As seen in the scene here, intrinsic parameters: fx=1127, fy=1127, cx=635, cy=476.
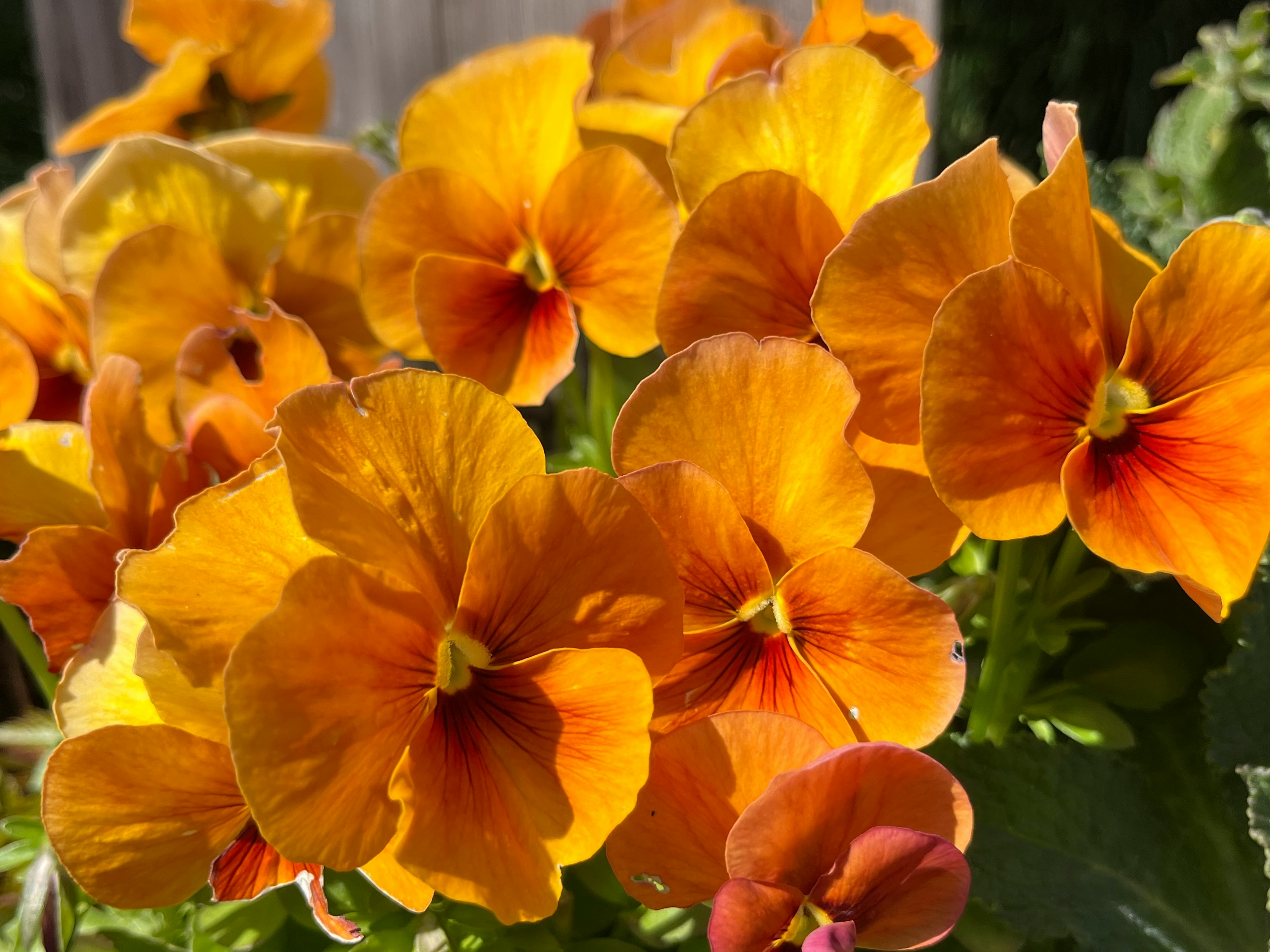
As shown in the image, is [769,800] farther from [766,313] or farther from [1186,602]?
[1186,602]

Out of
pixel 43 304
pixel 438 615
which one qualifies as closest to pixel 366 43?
pixel 43 304

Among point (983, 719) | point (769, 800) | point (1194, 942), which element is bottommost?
point (1194, 942)

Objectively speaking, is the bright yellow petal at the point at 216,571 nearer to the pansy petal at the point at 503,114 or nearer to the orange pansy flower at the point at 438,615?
the orange pansy flower at the point at 438,615

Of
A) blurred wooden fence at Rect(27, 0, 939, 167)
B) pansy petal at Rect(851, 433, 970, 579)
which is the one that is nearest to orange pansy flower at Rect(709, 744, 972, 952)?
pansy petal at Rect(851, 433, 970, 579)

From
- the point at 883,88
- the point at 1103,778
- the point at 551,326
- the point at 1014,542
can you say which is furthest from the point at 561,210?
the point at 1103,778

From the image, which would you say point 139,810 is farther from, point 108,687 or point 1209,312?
point 1209,312

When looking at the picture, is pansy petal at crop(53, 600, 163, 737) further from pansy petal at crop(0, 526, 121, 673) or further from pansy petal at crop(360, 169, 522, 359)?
pansy petal at crop(360, 169, 522, 359)
